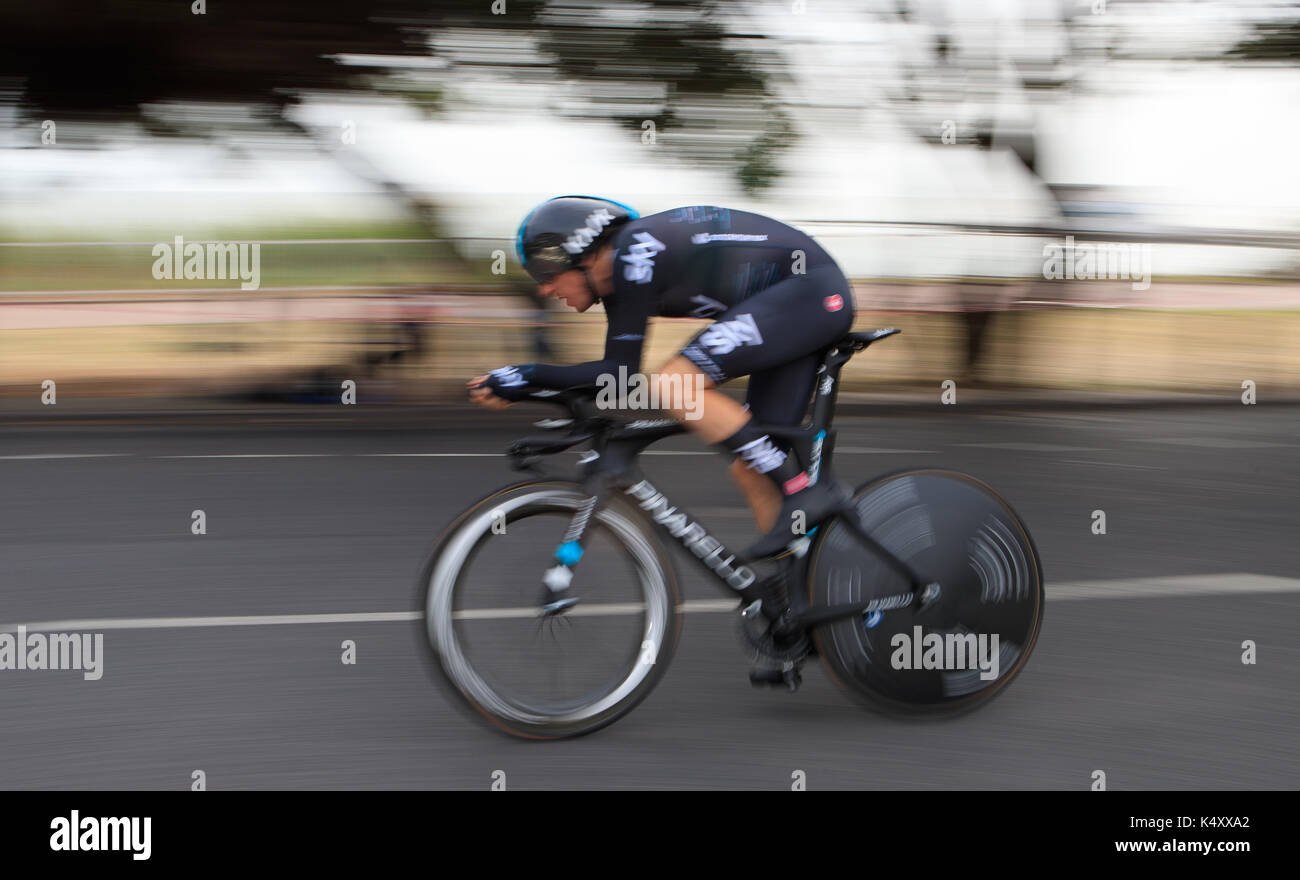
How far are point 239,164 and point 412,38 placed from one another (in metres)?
1.85

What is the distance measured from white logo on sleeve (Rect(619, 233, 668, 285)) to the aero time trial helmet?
0.34 feet

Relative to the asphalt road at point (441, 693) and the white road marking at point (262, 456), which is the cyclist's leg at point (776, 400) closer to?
the asphalt road at point (441, 693)

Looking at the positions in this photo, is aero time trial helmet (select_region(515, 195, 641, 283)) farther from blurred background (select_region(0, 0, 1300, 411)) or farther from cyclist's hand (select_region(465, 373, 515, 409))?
blurred background (select_region(0, 0, 1300, 411))

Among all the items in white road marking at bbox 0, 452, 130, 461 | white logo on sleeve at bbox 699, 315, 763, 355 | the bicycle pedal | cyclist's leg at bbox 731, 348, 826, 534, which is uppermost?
white logo on sleeve at bbox 699, 315, 763, 355

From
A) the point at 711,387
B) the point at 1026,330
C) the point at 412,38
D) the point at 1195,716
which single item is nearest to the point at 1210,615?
the point at 1195,716

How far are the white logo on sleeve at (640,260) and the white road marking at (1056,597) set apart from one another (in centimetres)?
98

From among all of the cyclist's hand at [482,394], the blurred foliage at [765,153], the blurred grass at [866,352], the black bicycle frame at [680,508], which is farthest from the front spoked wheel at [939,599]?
the blurred foliage at [765,153]

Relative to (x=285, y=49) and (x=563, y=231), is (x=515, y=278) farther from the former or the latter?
(x=563, y=231)

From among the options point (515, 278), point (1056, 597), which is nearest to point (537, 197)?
point (515, 278)

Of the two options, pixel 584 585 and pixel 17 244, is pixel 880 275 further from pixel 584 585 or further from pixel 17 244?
pixel 584 585

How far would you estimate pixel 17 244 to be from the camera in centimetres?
1185

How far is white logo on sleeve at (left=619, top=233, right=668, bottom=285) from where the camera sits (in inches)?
150

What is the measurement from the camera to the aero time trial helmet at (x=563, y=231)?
3.84m

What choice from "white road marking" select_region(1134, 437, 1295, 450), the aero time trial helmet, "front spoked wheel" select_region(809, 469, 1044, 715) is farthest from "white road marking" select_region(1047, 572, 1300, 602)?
"white road marking" select_region(1134, 437, 1295, 450)
